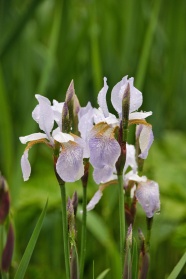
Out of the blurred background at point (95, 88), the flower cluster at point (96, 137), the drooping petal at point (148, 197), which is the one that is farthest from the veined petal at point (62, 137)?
the blurred background at point (95, 88)

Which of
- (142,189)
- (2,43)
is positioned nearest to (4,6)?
(2,43)

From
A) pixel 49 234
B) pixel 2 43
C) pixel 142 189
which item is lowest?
pixel 49 234

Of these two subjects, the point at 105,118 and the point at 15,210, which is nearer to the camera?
the point at 105,118

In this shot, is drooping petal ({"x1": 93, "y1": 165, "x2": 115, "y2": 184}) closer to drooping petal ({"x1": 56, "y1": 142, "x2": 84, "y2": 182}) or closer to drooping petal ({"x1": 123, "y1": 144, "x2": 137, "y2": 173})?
drooping petal ({"x1": 56, "y1": 142, "x2": 84, "y2": 182})

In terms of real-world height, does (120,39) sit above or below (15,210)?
above

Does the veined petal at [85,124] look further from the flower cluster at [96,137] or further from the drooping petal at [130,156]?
the drooping petal at [130,156]

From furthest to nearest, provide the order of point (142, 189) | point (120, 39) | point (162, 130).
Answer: point (120, 39), point (162, 130), point (142, 189)

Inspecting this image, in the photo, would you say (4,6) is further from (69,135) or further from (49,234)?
(69,135)

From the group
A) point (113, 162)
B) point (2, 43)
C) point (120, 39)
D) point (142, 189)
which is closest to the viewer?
point (113, 162)

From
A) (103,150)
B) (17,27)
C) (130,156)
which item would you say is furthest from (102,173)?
(17,27)

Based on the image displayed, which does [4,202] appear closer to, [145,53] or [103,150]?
[103,150]
